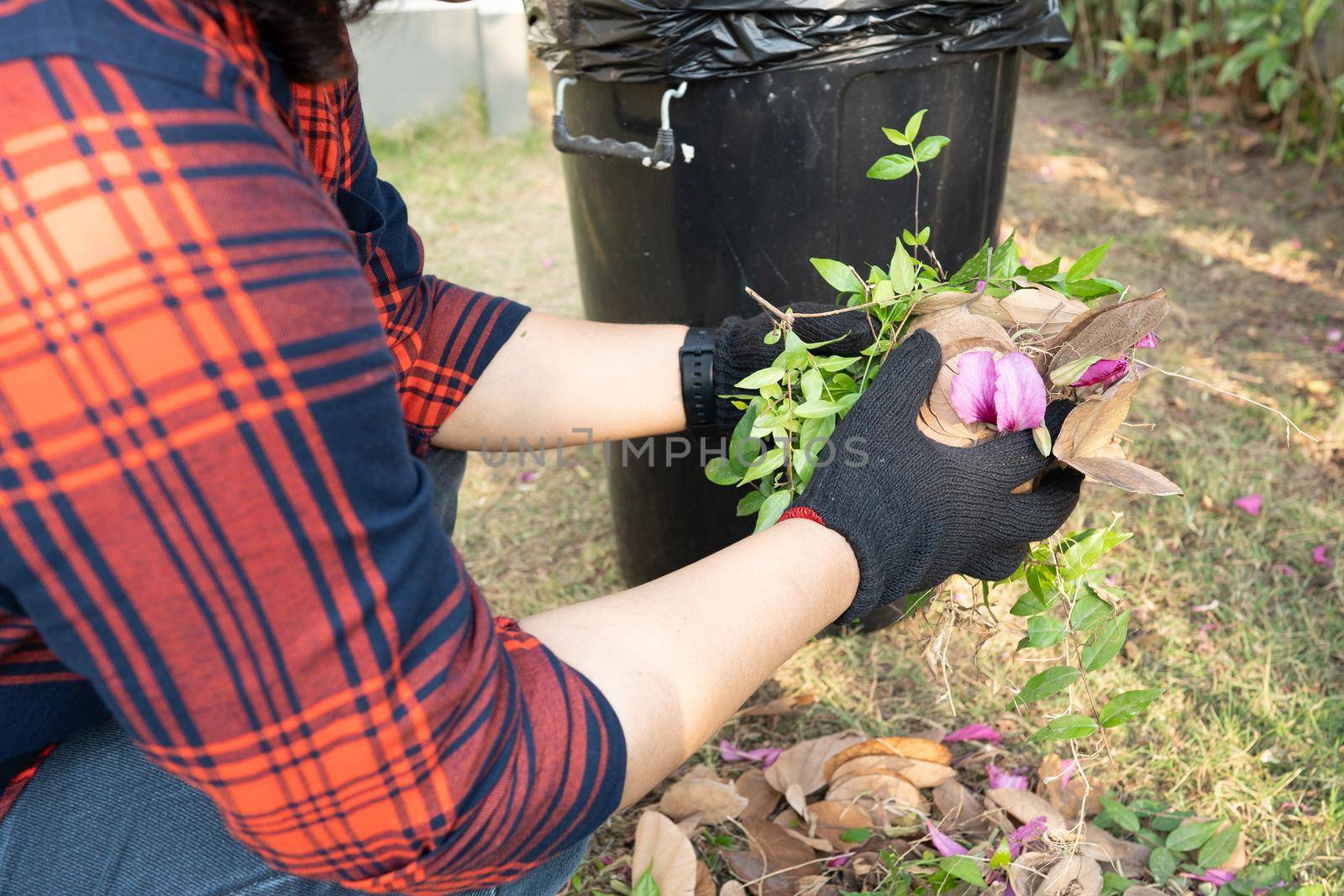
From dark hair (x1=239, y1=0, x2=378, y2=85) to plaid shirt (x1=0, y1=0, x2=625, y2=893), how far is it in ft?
0.05

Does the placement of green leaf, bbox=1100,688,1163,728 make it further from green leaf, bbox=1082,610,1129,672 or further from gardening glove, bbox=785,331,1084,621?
gardening glove, bbox=785,331,1084,621

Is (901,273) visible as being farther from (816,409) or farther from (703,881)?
(703,881)

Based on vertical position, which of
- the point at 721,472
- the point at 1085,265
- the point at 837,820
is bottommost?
the point at 837,820

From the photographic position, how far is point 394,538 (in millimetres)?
670

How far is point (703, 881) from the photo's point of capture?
1.37m

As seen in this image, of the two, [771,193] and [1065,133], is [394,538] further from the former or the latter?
[1065,133]

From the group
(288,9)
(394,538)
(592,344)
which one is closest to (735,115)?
(592,344)

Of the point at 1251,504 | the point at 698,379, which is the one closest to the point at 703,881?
the point at 698,379

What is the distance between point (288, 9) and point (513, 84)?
4.27m

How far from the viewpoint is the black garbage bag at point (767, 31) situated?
1357 millimetres

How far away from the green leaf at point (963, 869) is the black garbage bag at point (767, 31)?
1038mm

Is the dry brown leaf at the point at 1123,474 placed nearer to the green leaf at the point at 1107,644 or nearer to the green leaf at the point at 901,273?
the green leaf at the point at 1107,644

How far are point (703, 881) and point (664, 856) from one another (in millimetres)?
64

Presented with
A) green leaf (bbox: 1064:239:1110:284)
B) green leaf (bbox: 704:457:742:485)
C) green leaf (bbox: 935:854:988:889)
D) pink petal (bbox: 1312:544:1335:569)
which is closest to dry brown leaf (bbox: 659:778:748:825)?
green leaf (bbox: 935:854:988:889)
